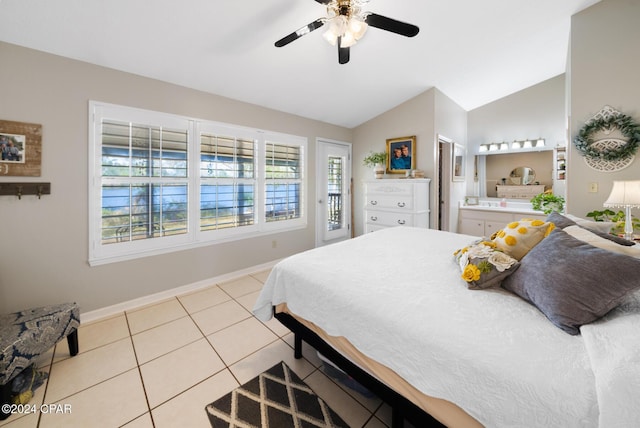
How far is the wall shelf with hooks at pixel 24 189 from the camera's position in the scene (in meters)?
1.97

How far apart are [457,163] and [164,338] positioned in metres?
4.89

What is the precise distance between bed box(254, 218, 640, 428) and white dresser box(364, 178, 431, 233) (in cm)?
224

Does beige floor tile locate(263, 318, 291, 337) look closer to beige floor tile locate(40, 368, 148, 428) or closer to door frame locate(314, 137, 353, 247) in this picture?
beige floor tile locate(40, 368, 148, 428)

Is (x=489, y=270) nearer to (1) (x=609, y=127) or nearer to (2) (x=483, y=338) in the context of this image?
(2) (x=483, y=338)

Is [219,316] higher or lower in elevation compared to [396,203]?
lower

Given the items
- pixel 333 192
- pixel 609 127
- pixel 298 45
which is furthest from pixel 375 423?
pixel 333 192

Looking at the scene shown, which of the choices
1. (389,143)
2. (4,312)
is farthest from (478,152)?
(4,312)

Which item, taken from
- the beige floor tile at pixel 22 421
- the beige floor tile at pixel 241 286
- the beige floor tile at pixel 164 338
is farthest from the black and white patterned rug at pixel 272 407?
the beige floor tile at pixel 241 286

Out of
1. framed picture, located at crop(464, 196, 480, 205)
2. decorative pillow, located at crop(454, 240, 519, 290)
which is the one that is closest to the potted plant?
framed picture, located at crop(464, 196, 480, 205)

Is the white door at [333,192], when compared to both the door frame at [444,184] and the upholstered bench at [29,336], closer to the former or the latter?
the door frame at [444,184]

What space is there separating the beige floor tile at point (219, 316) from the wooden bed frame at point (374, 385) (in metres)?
0.84

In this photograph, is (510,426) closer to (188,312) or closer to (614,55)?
(188,312)

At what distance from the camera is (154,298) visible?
2732 mm

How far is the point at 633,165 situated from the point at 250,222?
4.22m
